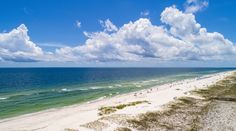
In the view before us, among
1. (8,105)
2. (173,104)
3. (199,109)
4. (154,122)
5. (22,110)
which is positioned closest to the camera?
(154,122)

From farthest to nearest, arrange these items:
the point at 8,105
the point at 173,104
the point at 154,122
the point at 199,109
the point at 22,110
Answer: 1. the point at 8,105
2. the point at 22,110
3. the point at 173,104
4. the point at 199,109
5. the point at 154,122

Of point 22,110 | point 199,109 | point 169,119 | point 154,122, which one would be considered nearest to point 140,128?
point 154,122

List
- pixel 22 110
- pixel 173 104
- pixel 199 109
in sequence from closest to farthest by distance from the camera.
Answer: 1. pixel 199 109
2. pixel 173 104
3. pixel 22 110

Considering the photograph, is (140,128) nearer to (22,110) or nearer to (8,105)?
(22,110)

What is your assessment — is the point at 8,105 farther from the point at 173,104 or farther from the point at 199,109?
the point at 199,109

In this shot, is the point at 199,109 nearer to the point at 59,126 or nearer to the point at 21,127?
the point at 59,126

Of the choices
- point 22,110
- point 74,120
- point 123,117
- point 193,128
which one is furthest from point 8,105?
point 193,128

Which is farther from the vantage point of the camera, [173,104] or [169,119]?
[173,104]

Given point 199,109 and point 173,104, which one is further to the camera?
point 173,104

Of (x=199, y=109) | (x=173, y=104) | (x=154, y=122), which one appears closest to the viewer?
(x=154, y=122)
